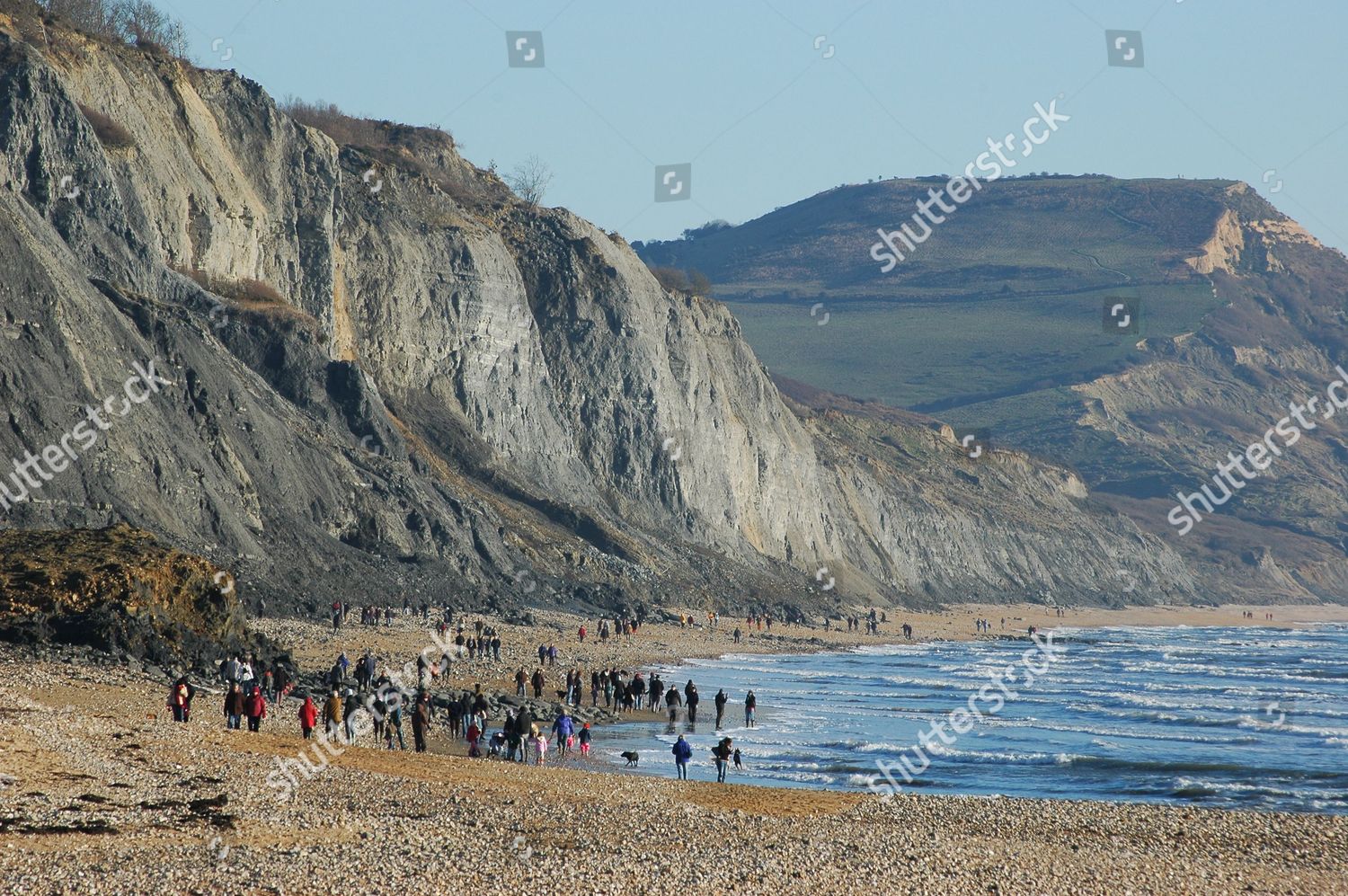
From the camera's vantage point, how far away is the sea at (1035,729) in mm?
28109

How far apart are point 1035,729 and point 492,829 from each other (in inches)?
944

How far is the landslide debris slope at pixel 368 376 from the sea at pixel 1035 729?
47.1ft

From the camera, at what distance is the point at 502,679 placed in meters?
38.8

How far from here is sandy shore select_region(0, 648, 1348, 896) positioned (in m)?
14.7

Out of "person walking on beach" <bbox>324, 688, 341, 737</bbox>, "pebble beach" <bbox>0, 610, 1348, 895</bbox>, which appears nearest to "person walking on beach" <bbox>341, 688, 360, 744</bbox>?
"person walking on beach" <bbox>324, 688, 341, 737</bbox>

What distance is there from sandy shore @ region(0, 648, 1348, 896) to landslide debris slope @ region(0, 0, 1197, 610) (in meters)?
19.9

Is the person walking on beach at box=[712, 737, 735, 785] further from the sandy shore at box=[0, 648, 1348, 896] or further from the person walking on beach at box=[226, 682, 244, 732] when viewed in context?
the person walking on beach at box=[226, 682, 244, 732]

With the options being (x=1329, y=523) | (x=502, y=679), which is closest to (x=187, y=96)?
(x=502, y=679)

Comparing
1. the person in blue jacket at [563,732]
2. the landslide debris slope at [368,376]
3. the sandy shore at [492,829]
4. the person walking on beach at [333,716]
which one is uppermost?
the landslide debris slope at [368,376]

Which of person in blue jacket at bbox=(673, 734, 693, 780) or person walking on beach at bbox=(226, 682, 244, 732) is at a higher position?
person walking on beach at bbox=(226, 682, 244, 732)

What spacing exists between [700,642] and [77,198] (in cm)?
3007

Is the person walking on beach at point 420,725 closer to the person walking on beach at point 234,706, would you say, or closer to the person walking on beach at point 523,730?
the person walking on beach at point 523,730

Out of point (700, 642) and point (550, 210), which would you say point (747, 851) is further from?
point (550, 210)

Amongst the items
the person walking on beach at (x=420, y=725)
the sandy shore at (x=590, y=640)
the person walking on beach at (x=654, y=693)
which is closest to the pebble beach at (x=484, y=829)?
the person walking on beach at (x=420, y=725)
